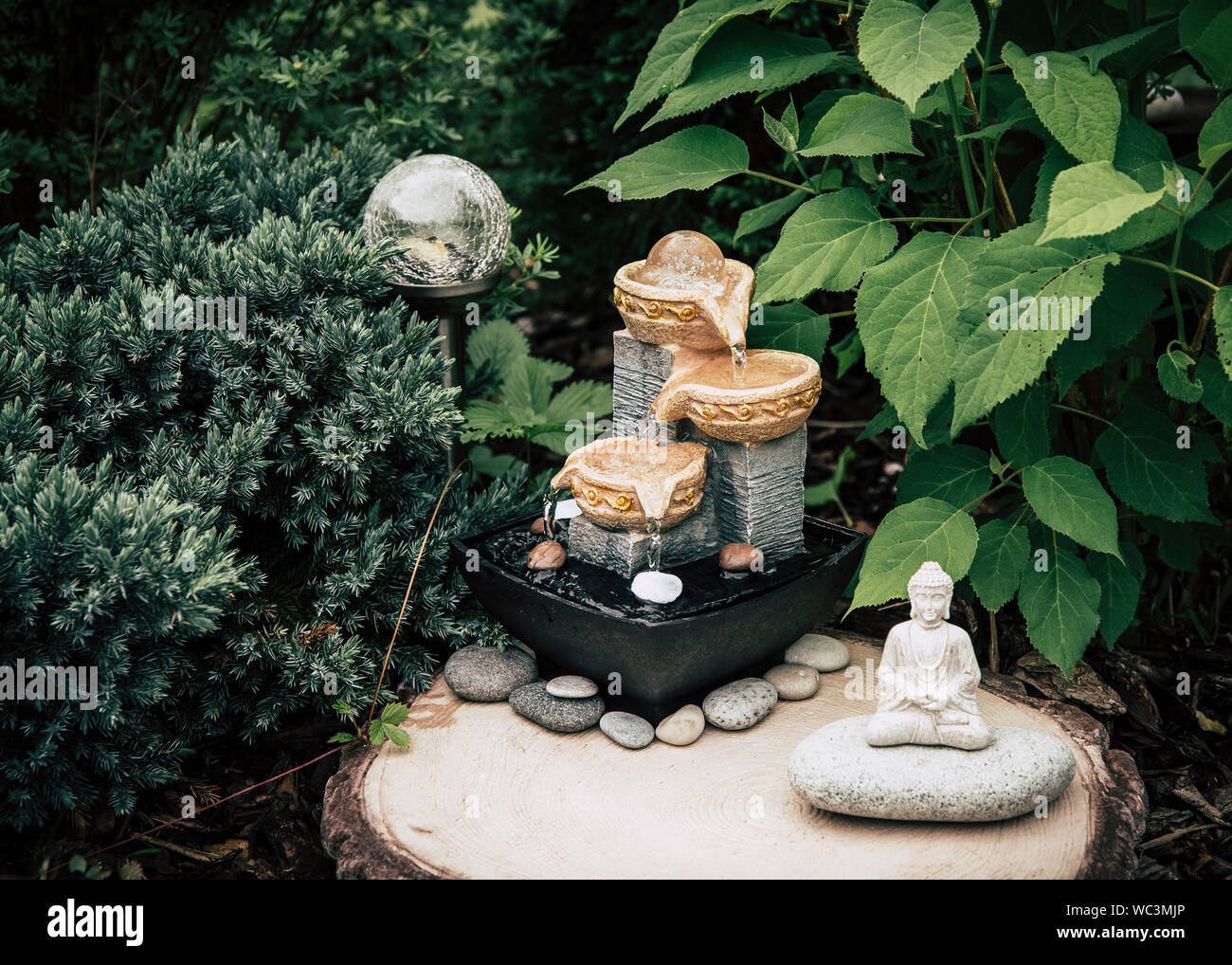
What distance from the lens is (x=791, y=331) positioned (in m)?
3.19

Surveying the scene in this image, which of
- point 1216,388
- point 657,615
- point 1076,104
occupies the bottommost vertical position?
point 657,615

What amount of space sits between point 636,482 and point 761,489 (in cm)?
33

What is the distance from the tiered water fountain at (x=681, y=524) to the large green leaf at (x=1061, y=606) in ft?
1.46

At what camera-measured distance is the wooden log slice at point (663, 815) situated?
2.40m

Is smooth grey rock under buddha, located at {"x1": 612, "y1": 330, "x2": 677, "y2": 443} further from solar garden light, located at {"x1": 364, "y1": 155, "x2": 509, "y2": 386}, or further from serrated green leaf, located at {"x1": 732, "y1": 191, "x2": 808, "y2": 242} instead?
solar garden light, located at {"x1": 364, "y1": 155, "x2": 509, "y2": 386}

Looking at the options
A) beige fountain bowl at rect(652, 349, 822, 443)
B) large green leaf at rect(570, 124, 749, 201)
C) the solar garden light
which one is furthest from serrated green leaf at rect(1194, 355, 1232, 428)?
the solar garden light

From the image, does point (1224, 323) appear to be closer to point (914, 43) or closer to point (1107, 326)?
point (1107, 326)

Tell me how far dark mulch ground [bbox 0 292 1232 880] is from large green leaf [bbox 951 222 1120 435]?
0.96m

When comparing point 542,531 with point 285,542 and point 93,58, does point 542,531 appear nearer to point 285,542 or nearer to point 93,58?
point 285,542

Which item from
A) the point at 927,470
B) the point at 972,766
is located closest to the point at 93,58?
the point at 927,470

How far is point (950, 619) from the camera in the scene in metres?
3.43

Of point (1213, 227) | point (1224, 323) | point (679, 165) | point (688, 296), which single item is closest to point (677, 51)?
point (679, 165)

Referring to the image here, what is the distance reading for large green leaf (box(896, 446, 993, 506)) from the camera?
3.00 m
